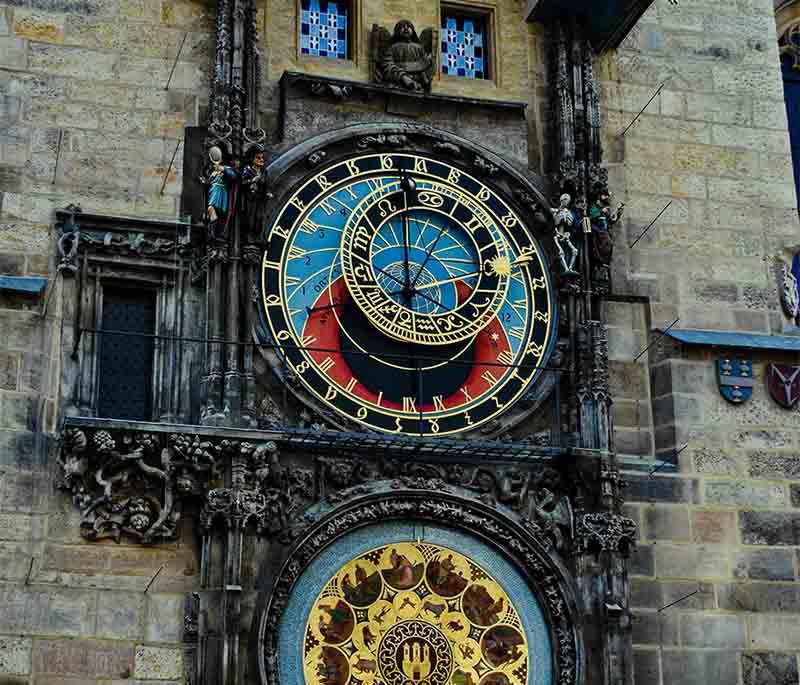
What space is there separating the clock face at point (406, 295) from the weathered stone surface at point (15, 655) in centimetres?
267

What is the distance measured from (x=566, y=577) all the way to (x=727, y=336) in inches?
98.0

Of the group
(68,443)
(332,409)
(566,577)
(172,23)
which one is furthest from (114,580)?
(172,23)

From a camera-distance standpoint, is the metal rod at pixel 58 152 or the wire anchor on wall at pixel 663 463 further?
the wire anchor on wall at pixel 663 463

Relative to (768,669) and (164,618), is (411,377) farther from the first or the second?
(768,669)

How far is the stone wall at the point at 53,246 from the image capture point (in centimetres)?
1262

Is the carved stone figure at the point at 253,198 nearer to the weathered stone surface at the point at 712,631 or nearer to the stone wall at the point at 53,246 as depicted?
the stone wall at the point at 53,246

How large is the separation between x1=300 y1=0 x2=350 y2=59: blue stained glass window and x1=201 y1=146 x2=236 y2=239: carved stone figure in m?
1.41

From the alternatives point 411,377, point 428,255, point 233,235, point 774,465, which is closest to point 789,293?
point 774,465

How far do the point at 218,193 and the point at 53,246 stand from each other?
48.2 inches

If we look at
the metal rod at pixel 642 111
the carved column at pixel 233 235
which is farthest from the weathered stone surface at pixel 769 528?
the carved column at pixel 233 235

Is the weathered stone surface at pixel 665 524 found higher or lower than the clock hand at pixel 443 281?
lower

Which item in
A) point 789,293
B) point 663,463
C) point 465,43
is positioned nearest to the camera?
point 663,463

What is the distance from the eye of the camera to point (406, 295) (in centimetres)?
1401

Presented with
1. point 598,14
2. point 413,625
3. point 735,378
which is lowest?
point 413,625
